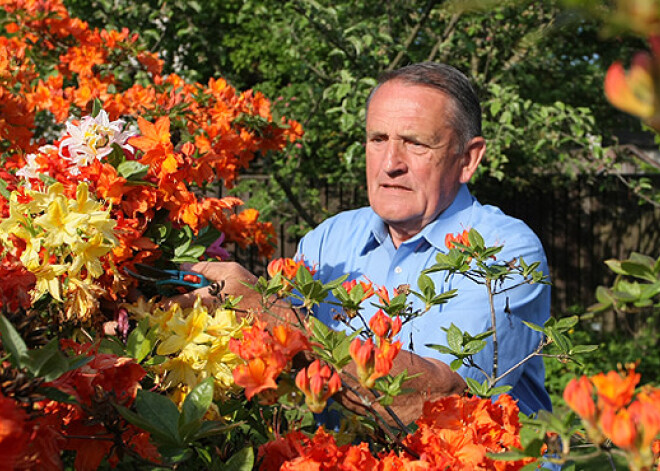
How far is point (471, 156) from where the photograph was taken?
252cm

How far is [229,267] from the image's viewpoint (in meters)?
1.68

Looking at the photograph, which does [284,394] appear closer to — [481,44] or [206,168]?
[206,168]

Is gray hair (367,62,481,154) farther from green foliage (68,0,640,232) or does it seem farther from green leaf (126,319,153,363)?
green foliage (68,0,640,232)

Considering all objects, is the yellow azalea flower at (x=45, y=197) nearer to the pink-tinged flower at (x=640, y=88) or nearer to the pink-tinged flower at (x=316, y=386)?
the pink-tinged flower at (x=316, y=386)

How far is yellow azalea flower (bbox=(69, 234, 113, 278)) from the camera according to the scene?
50.0 inches

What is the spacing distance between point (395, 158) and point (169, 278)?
1077mm

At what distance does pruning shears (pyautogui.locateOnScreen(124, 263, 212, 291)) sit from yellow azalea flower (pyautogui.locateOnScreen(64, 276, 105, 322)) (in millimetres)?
191

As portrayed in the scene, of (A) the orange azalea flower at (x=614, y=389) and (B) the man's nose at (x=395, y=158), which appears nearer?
(A) the orange azalea flower at (x=614, y=389)

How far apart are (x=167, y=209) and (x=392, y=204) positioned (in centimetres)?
96

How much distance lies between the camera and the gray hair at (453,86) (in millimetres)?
2346

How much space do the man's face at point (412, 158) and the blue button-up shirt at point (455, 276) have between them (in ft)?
0.19

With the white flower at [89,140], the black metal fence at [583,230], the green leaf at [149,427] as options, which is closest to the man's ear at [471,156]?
the white flower at [89,140]

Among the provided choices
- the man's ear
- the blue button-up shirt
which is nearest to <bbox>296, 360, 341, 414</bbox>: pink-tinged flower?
the blue button-up shirt

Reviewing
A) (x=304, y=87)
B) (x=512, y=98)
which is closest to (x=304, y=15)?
(x=304, y=87)
